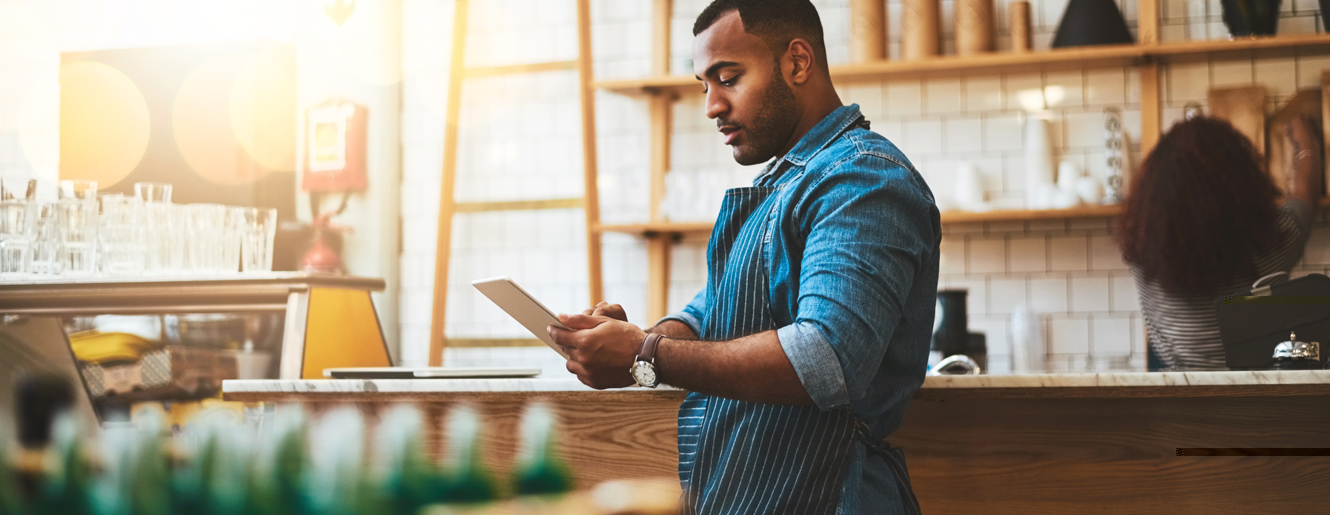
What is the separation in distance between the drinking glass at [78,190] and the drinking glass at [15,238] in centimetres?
8

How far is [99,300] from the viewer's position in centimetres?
187

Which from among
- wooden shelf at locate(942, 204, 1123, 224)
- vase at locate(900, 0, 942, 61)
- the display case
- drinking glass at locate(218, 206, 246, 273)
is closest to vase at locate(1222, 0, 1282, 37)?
wooden shelf at locate(942, 204, 1123, 224)

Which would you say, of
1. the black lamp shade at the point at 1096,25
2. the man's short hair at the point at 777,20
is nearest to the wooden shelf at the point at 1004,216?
the black lamp shade at the point at 1096,25

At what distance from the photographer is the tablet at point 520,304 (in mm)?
1222

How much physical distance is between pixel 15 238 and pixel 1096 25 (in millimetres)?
3070

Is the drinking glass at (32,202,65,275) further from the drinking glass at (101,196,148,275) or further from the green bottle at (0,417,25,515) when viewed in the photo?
the green bottle at (0,417,25,515)

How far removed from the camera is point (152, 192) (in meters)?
1.96

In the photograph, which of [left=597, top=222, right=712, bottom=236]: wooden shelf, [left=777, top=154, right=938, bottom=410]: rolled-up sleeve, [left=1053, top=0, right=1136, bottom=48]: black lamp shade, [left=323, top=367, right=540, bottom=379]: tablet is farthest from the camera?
[left=597, top=222, right=712, bottom=236]: wooden shelf

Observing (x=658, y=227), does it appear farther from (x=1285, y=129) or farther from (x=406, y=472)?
(x=406, y=472)

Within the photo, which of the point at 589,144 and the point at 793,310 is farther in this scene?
the point at 589,144

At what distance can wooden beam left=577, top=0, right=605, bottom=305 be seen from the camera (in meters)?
3.66

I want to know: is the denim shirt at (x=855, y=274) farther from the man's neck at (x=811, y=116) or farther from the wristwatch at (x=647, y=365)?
the wristwatch at (x=647, y=365)

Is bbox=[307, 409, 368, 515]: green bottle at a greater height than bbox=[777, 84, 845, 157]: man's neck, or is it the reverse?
bbox=[777, 84, 845, 157]: man's neck

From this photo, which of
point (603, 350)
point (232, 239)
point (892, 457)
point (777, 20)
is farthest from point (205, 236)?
point (892, 457)
